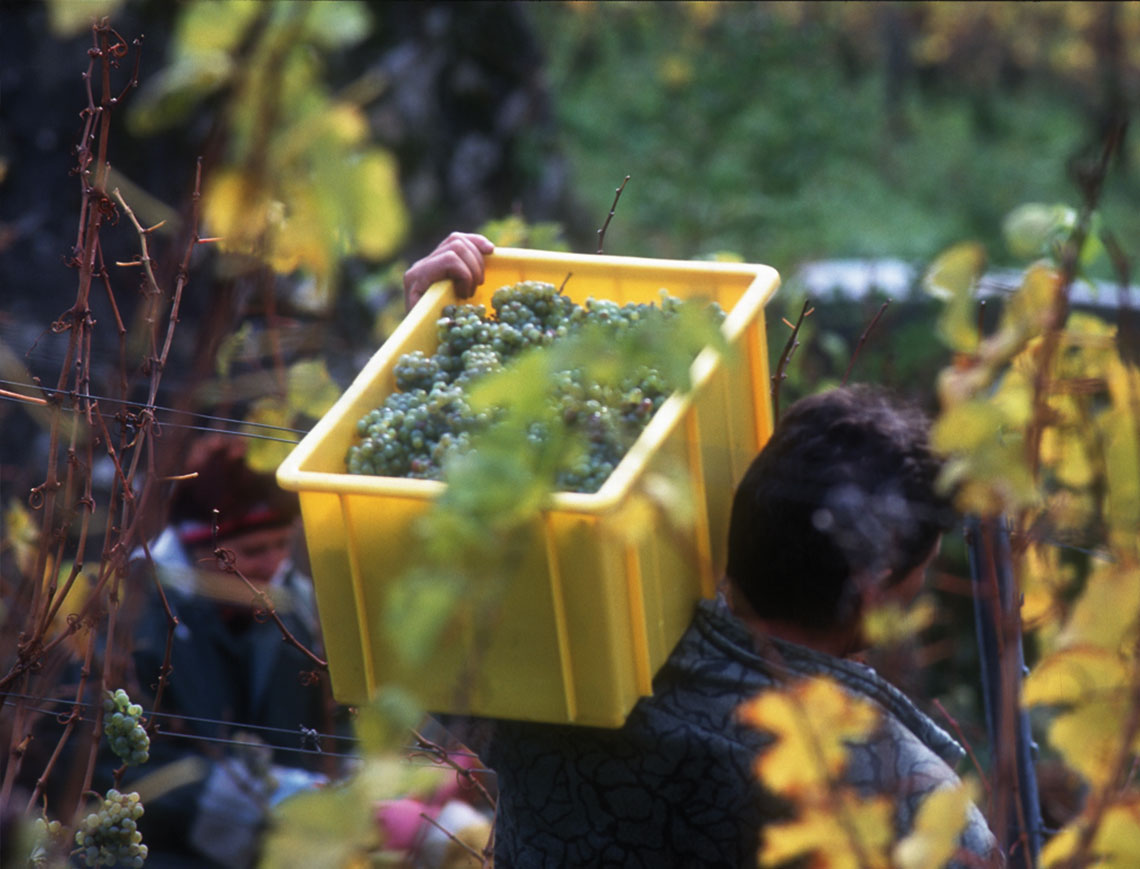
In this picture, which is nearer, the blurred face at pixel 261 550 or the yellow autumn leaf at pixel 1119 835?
the yellow autumn leaf at pixel 1119 835

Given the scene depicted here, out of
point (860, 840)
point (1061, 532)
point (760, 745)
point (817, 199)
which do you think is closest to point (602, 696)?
point (760, 745)

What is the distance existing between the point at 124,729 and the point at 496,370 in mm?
613

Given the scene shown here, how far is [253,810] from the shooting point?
7.89 feet

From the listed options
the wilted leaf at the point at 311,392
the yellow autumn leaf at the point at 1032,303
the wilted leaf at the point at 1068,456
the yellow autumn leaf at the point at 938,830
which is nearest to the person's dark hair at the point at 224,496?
the wilted leaf at the point at 311,392

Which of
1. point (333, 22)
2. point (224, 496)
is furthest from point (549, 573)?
point (224, 496)

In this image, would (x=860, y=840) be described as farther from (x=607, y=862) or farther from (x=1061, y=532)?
(x=1061, y=532)

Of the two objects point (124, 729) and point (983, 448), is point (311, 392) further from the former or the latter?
point (983, 448)

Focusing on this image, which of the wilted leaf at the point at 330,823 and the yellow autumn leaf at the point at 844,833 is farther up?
the wilted leaf at the point at 330,823

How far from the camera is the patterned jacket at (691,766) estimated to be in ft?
4.06

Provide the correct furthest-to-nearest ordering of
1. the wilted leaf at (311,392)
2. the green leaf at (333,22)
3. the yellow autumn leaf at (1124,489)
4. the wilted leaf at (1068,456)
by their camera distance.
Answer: the wilted leaf at (311,392), the wilted leaf at (1068,456), the yellow autumn leaf at (1124,489), the green leaf at (333,22)

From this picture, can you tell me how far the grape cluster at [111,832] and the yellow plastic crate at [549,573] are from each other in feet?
0.86

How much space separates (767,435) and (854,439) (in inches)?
6.6

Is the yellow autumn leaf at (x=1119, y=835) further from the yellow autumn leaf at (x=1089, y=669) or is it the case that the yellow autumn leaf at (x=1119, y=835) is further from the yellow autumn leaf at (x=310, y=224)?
the yellow autumn leaf at (x=310, y=224)

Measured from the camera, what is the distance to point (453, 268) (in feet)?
4.72
